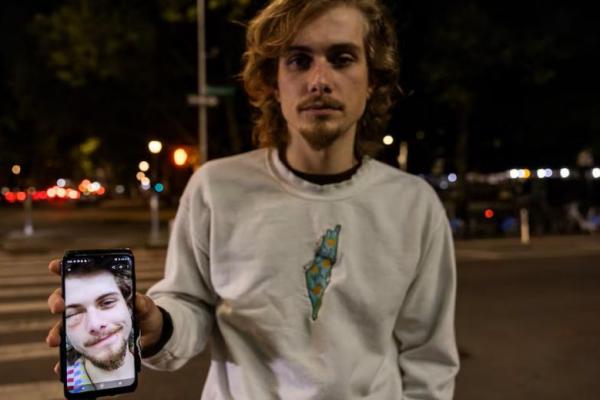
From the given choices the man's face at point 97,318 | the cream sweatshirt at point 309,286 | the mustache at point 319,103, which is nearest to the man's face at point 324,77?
the mustache at point 319,103

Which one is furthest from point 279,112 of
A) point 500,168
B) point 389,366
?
point 500,168

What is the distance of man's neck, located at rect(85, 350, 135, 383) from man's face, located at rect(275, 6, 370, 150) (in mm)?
740

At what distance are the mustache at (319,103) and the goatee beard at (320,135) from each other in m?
0.05

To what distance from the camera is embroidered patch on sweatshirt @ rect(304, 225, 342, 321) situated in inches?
68.1

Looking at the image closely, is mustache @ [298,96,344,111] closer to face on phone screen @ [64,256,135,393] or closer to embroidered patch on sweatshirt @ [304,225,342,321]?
embroidered patch on sweatshirt @ [304,225,342,321]

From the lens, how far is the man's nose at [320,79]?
1778 mm

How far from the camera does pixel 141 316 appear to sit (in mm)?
1546

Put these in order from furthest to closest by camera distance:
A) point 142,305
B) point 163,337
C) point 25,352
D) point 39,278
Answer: point 39,278, point 25,352, point 163,337, point 142,305

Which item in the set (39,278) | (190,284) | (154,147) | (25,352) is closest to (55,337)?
(190,284)

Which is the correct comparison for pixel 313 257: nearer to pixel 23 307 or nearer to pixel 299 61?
pixel 299 61

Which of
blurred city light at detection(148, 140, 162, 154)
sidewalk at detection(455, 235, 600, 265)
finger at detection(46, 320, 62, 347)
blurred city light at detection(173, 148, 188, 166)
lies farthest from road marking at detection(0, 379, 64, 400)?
blurred city light at detection(173, 148, 188, 166)

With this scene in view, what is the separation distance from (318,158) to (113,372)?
798mm

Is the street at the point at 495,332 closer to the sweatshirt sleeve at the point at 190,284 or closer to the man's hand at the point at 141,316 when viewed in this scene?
the sweatshirt sleeve at the point at 190,284

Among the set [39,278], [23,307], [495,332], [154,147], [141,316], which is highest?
[154,147]
